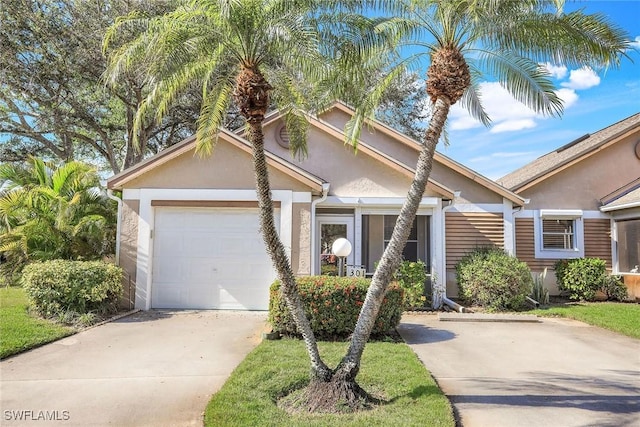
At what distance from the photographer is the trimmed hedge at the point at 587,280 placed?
564 inches

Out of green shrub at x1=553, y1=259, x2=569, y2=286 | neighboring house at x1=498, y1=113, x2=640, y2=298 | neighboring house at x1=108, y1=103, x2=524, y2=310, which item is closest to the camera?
neighboring house at x1=108, y1=103, x2=524, y2=310

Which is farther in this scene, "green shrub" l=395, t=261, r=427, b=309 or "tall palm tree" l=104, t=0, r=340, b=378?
"green shrub" l=395, t=261, r=427, b=309

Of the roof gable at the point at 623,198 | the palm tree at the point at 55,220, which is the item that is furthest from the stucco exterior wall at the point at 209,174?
the roof gable at the point at 623,198

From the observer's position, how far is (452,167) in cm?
1491

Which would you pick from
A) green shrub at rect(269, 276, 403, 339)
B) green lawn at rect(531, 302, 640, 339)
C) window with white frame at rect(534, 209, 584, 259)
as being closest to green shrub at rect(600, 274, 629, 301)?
green lawn at rect(531, 302, 640, 339)

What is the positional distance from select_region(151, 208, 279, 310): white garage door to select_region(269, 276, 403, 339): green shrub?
10.6 feet

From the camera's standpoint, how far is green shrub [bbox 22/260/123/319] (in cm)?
980

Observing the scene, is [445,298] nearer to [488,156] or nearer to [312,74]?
[488,156]

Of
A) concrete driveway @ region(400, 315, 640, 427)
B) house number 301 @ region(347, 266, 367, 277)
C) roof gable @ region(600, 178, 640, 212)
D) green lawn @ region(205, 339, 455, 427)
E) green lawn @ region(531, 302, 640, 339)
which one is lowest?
concrete driveway @ region(400, 315, 640, 427)

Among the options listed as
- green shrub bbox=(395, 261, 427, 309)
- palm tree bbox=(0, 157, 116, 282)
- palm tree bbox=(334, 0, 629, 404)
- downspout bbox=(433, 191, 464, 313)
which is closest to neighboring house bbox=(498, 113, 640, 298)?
downspout bbox=(433, 191, 464, 313)

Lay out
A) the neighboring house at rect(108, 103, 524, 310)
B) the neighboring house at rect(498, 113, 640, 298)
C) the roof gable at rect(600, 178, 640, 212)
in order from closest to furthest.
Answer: the neighboring house at rect(108, 103, 524, 310), the roof gable at rect(600, 178, 640, 212), the neighboring house at rect(498, 113, 640, 298)

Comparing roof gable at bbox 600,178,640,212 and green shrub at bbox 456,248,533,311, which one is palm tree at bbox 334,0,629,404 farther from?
roof gable at bbox 600,178,640,212

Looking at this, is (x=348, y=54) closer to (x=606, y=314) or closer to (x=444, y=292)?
(x=444, y=292)

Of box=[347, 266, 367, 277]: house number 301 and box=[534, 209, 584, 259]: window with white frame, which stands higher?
box=[534, 209, 584, 259]: window with white frame
